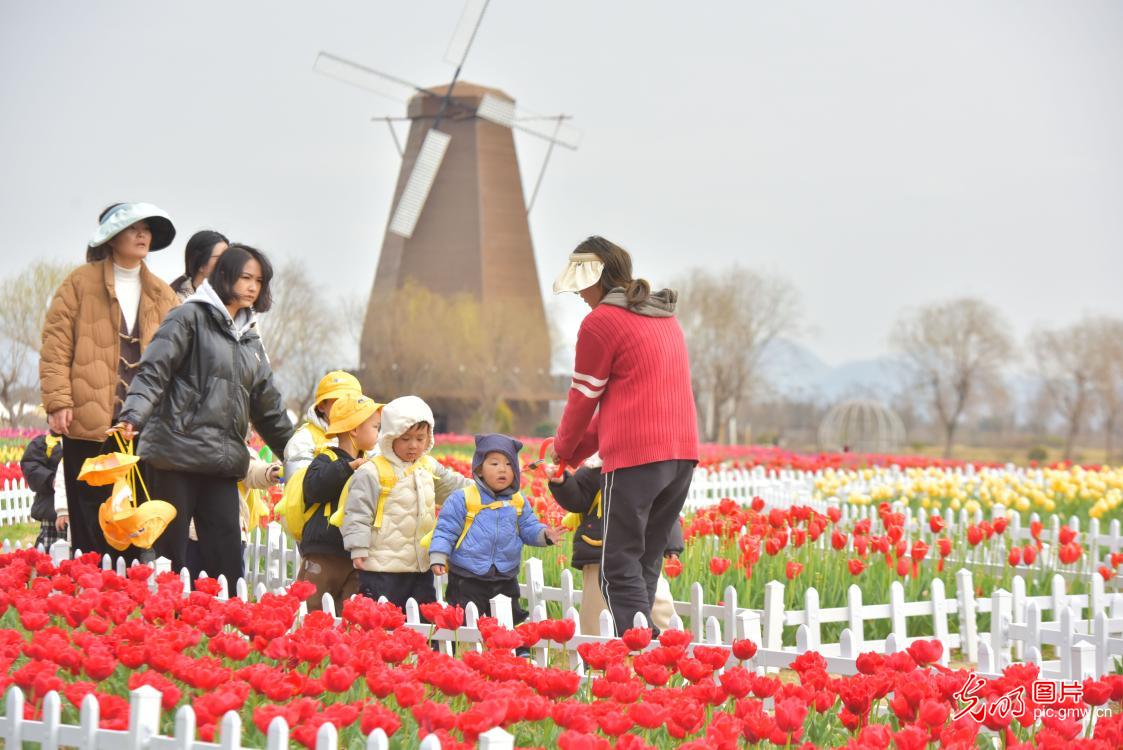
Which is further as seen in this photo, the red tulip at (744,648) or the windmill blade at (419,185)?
the windmill blade at (419,185)

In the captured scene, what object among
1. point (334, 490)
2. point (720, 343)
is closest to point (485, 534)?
point (334, 490)

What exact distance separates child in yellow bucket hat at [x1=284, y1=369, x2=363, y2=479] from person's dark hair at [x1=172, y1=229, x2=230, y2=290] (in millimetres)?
873

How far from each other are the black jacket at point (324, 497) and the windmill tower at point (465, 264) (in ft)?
99.6

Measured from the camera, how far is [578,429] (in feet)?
16.5

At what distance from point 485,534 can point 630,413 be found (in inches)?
30.1

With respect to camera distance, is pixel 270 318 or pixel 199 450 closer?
pixel 199 450

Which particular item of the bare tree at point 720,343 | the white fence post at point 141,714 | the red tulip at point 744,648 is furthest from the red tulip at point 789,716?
the bare tree at point 720,343

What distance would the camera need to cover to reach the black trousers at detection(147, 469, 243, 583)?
5.38 m

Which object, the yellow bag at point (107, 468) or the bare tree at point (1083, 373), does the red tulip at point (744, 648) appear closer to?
the yellow bag at point (107, 468)

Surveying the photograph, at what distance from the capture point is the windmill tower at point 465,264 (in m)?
36.6

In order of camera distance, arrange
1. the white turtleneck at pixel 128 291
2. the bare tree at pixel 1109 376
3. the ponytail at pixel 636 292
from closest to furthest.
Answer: the ponytail at pixel 636 292 < the white turtleneck at pixel 128 291 < the bare tree at pixel 1109 376

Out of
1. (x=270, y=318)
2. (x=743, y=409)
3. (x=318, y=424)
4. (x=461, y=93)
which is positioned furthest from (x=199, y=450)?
(x=743, y=409)

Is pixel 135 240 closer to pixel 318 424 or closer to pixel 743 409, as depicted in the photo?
pixel 318 424

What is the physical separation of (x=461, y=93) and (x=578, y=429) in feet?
113
